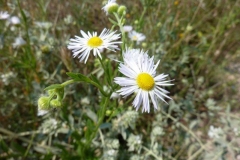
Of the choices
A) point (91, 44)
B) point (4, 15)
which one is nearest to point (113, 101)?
point (91, 44)

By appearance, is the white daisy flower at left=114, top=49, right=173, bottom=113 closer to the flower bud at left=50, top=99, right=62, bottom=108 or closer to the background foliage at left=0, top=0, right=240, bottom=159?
the flower bud at left=50, top=99, right=62, bottom=108

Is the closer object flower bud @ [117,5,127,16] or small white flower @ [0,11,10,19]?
flower bud @ [117,5,127,16]

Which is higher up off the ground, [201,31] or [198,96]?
[201,31]

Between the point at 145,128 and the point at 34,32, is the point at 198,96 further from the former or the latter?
the point at 34,32

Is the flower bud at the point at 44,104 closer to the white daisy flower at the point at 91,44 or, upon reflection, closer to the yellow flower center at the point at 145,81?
the white daisy flower at the point at 91,44

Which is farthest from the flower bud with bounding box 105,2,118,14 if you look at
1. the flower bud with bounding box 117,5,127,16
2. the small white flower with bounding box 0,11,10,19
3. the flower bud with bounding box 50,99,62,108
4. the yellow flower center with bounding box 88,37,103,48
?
the small white flower with bounding box 0,11,10,19

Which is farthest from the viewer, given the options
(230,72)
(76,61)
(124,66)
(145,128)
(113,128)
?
(230,72)

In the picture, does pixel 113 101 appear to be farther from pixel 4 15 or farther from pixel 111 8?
pixel 4 15

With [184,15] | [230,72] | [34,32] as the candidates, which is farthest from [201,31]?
[34,32]
